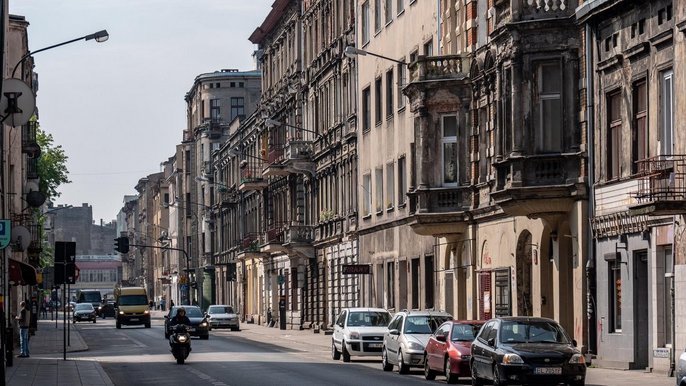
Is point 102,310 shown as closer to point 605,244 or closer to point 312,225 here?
point 312,225

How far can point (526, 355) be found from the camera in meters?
28.4

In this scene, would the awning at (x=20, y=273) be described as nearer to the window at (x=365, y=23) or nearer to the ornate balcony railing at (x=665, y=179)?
the ornate balcony railing at (x=665, y=179)

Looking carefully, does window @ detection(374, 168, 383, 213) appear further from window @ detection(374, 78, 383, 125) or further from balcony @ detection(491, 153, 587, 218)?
balcony @ detection(491, 153, 587, 218)

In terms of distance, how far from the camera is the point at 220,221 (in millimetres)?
120188

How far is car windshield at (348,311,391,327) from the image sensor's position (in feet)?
145

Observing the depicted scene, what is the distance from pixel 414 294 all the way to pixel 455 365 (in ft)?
78.0

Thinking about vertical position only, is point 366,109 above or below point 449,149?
above

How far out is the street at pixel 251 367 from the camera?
108ft

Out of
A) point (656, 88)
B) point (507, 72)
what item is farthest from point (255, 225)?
point (656, 88)

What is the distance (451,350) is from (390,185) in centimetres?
2720

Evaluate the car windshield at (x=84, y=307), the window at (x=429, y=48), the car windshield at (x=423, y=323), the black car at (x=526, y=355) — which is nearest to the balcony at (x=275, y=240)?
the window at (x=429, y=48)

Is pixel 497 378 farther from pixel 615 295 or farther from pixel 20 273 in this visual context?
pixel 20 273

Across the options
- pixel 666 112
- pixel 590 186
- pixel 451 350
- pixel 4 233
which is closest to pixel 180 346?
pixel 451 350

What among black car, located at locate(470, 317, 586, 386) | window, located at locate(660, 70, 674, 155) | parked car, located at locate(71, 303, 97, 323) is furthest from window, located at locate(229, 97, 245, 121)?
black car, located at locate(470, 317, 586, 386)
